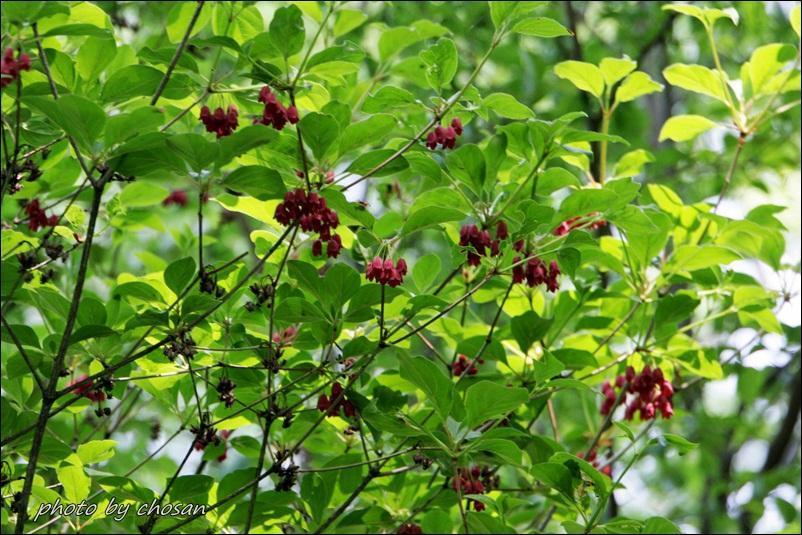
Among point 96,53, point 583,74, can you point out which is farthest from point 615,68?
point 96,53

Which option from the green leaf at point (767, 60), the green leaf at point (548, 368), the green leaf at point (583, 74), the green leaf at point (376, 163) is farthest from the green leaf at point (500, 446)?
the green leaf at point (767, 60)

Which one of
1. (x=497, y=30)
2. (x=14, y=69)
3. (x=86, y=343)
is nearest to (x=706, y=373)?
(x=497, y=30)

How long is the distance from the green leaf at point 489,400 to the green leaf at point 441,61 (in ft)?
2.21

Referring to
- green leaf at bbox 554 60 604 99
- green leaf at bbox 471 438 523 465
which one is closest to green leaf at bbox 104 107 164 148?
green leaf at bbox 471 438 523 465

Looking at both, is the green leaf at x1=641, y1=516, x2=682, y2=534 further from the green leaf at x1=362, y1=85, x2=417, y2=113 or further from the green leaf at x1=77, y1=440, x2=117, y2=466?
the green leaf at x1=77, y1=440, x2=117, y2=466

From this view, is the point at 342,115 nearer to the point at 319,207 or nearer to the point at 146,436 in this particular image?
the point at 319,207

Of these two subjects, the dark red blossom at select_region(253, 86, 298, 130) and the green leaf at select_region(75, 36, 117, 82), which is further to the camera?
the green leaf at select_region(75, 36, 117, 82)

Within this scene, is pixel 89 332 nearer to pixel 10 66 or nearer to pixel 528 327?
pixel 10 66

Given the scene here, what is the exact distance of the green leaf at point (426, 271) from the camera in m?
2.59

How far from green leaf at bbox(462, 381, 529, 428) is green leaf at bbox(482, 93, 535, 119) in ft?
1.97

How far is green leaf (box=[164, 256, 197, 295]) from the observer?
218 cm

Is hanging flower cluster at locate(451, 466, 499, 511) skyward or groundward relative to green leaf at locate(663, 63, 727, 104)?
groundward

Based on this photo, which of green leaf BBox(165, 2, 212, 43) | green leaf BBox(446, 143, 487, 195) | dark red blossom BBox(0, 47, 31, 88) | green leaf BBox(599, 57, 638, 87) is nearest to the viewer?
dark red blossom BBox(0, 47, 31, 88)

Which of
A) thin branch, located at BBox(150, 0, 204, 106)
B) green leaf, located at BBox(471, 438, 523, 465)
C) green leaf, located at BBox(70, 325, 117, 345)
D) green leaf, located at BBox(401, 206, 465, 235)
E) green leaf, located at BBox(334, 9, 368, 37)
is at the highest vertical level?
green leaf, located at BBox(334, 9, 368, 37)
